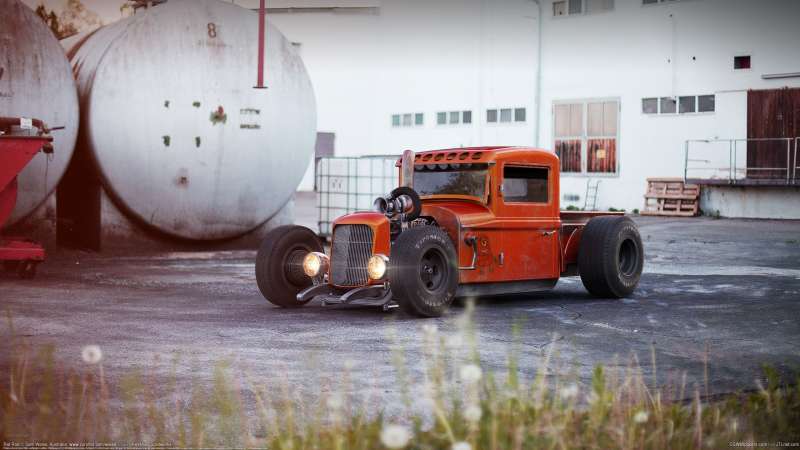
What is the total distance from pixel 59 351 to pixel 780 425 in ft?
17.0

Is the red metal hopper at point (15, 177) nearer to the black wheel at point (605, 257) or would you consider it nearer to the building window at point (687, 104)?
the black wheel at point (605, 257)

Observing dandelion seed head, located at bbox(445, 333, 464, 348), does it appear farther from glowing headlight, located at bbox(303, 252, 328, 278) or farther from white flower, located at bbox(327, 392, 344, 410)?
glowing headlight, located at bbox(303, 252, 328, 278)

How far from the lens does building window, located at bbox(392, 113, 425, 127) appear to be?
34.9m

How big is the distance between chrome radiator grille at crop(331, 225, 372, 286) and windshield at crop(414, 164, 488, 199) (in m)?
1.40

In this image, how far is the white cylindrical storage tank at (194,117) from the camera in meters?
16.3

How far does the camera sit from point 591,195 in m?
30.1

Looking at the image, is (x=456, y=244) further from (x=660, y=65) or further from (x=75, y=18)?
(x=75, y=18)

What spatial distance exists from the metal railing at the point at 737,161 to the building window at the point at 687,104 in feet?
2.66

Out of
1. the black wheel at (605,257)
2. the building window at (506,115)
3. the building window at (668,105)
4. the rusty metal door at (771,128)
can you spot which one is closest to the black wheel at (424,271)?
the black wheel at (605,257)

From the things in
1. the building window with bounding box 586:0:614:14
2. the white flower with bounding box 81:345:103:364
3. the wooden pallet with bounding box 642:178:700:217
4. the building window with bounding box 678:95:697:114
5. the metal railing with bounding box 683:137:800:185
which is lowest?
the white flower with bounding box 81:345:103:364

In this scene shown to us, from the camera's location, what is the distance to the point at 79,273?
14156 millimetres

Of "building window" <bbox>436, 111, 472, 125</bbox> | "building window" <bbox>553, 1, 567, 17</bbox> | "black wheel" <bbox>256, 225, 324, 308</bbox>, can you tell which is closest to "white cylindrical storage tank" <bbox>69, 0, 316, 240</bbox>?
"black wheel" <bbox>256, 225, 324, 308</bbox>

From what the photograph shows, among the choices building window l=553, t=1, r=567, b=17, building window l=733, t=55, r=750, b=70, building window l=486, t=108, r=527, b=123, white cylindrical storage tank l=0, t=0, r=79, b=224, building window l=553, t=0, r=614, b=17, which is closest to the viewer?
white cylindrical storage tank l=0, t=0, r=79, b=224

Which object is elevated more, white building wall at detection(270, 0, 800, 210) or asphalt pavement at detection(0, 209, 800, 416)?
white building wall at detection(270, 0, 800, 210)
